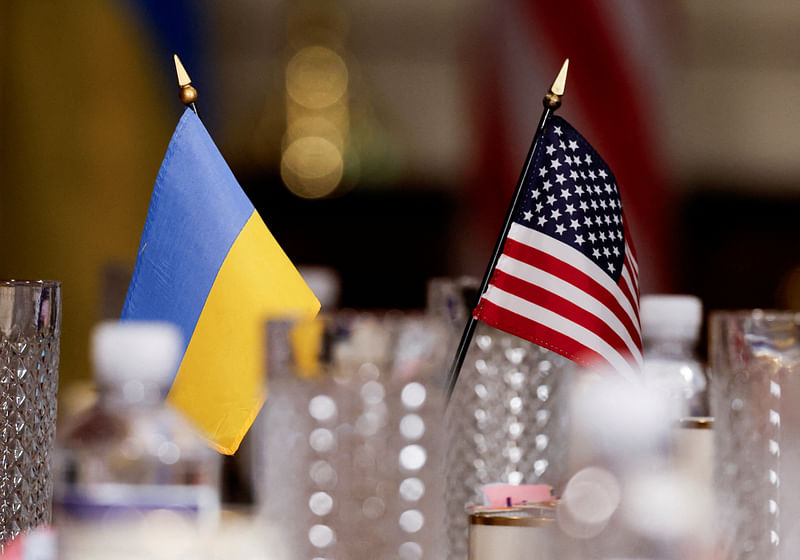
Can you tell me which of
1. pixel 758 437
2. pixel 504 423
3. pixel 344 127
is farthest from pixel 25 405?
pixel 344 127

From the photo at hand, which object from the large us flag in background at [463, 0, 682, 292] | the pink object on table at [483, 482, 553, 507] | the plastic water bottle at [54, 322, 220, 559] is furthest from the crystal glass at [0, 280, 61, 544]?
the large us flag in background at [463, 0, 682, 292]

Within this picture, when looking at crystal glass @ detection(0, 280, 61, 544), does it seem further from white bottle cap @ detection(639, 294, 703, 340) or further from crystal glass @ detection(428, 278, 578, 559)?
white bottle cap @ detection(639, 294, 703, 340)

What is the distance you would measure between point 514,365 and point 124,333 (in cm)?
37

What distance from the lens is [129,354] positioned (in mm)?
671

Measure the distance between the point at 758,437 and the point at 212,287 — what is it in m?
0.46

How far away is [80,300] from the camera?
346cm

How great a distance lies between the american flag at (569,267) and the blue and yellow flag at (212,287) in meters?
0.18

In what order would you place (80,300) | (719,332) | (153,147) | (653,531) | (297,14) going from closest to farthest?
(653,531)
(719,332)
(80,300)
(153,147)
(297,14)

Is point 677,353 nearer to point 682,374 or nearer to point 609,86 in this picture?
point 682,374

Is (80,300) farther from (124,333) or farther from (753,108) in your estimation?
(124,333)

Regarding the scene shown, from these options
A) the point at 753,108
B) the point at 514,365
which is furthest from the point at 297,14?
the point at 514,365

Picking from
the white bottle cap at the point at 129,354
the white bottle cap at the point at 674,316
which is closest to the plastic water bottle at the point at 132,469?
the white bottle cap at the point at 129,354

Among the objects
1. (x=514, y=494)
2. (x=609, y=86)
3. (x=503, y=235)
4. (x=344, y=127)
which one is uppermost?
(x=344, y=127)

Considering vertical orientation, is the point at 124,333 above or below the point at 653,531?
above
